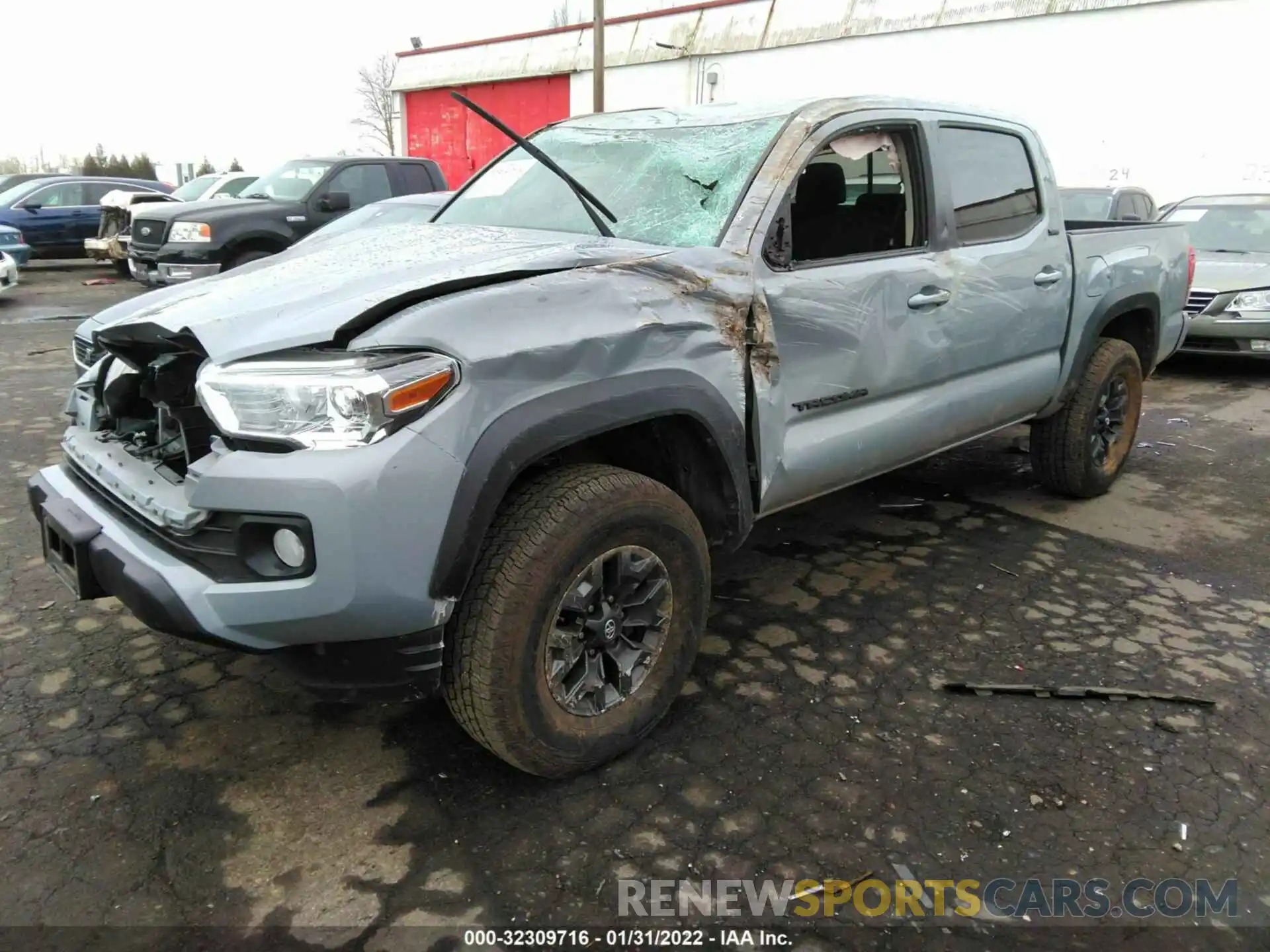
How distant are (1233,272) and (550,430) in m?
8.43

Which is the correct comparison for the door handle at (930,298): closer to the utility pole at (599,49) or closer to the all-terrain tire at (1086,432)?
the all-terrain tire at (1086,432)

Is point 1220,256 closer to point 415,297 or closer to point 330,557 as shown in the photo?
point 415,297

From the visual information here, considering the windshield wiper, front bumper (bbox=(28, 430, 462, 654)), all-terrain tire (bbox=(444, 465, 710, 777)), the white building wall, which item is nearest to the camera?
front bumper (bbox=(28, 430, 462, 654))

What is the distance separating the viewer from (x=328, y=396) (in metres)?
2.08

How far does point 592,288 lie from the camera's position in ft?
8.00

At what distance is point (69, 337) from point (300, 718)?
28.5 ft

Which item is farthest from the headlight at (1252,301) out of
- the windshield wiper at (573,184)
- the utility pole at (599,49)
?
the utility pole at (599,49)

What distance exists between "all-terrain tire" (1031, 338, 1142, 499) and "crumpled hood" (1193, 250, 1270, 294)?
421 cm

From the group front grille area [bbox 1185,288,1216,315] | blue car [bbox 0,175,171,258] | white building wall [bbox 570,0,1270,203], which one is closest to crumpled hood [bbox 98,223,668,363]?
front grille area [bbox 1185,288,1216,315]

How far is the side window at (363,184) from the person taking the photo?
10.7m

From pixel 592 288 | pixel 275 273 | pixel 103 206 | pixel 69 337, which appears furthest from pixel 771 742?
pixel 103 206

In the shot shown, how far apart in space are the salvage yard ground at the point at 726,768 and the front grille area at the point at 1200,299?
5.16 m

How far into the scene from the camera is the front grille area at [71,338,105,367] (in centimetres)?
298

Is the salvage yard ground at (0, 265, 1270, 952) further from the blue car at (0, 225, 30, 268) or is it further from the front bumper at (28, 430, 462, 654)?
the blue car at (0, 225, 30, 268)
